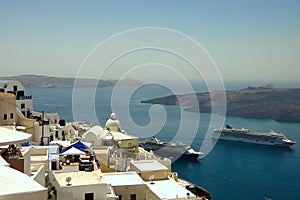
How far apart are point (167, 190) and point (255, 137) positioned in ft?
128

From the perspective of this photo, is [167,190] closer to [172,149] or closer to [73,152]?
[73,152]

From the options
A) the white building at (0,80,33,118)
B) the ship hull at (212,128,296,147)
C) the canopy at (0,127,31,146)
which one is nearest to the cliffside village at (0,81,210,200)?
the canopy at (0,127,31,146)

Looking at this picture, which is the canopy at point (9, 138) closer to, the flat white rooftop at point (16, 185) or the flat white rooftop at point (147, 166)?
the flat white rooftop at point (16, 185)

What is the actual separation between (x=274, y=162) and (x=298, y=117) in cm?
5188

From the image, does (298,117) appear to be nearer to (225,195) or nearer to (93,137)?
(225,195)

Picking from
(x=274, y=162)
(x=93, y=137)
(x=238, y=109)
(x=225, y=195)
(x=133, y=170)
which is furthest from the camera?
(x=238, y=109)

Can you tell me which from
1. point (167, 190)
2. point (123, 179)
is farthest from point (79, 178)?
point (167, 190)

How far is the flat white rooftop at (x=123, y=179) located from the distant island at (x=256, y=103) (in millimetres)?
67217

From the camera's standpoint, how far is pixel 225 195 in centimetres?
2369

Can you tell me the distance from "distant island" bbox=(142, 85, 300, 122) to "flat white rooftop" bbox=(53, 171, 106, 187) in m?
69.8

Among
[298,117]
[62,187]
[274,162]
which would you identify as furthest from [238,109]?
[62,187]

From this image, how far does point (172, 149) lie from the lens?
3991 cm

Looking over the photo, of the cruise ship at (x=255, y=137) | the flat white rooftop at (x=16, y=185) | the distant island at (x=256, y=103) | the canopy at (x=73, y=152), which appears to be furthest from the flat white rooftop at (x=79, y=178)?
the distant island at (x=256, y=103)

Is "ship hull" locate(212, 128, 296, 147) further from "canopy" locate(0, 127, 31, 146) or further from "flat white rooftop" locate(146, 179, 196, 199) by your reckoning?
"canopy" locate(0, 127, 31, 146)
